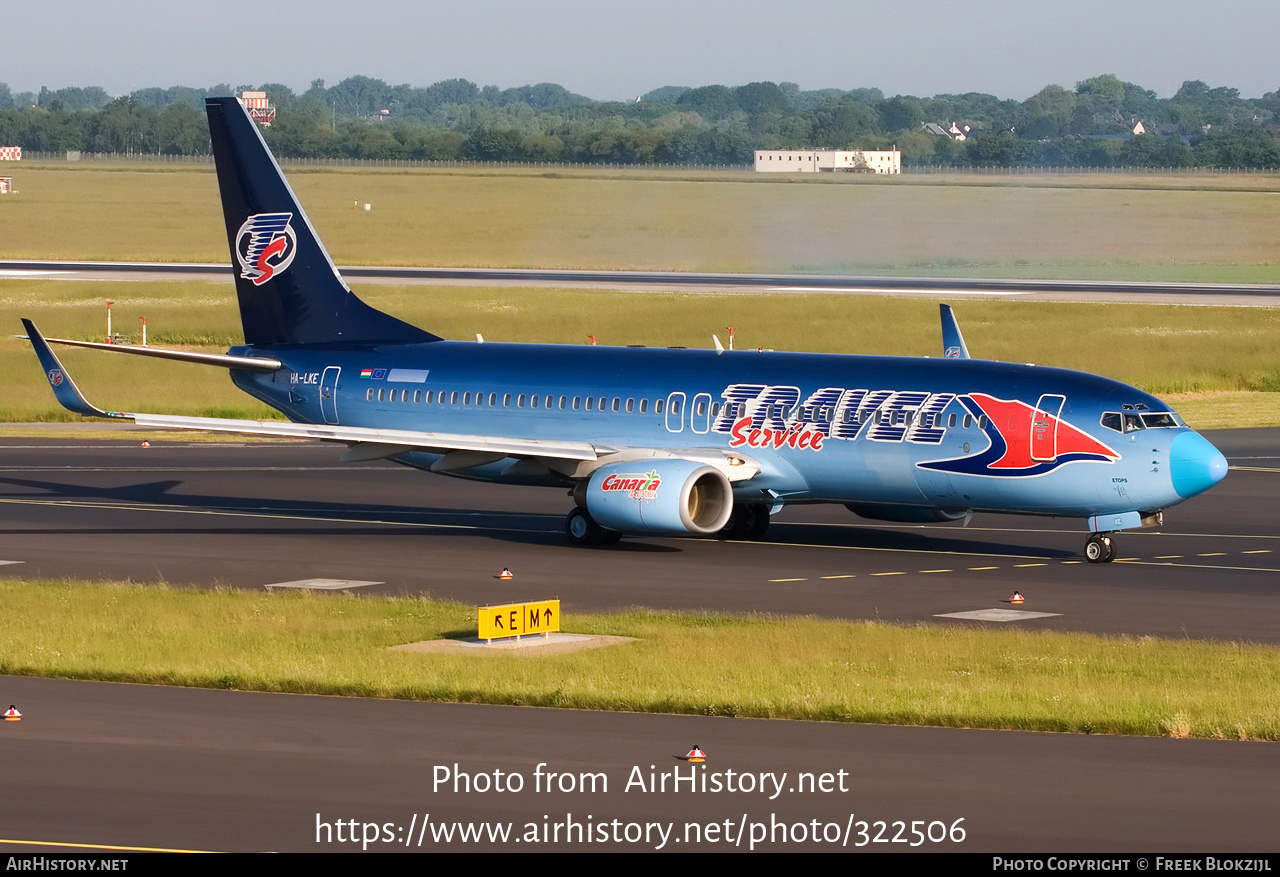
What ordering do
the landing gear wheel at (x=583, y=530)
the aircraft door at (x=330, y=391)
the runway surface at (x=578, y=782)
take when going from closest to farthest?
the runway surface at (x=578, y=782) → the landing gear wheel at (x=583, y=530) → the aircraft door at (x=330, y=391)

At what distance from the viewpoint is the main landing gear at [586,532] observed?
4188 centimetres

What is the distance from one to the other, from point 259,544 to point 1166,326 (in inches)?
2367

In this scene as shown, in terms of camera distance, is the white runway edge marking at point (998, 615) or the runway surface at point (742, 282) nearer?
the white runway edge marking at point (998, 615)

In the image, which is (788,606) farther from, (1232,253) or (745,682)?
(1232,253)

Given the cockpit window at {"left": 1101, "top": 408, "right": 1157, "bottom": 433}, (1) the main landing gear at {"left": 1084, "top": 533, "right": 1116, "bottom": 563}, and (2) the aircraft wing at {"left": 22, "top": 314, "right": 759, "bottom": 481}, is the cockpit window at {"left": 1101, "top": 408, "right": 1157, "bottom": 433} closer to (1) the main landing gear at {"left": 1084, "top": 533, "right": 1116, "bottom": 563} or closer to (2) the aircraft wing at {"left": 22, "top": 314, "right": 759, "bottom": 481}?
(1) the main landing gear at {"left": 1084, "top": 533, "right": 1116, "bottom": 563}

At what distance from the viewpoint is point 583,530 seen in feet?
138

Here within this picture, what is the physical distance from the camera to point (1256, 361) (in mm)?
83250

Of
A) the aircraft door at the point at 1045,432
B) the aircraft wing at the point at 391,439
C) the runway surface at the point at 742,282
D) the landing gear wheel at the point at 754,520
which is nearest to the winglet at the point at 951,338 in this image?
the landing gear wheel at the point at 754,520

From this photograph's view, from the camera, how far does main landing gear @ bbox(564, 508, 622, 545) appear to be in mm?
41875

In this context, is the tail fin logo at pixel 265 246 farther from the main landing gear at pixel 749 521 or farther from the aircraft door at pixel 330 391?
the main landing gear at pixel 749 521

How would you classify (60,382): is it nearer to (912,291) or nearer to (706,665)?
(706,665)

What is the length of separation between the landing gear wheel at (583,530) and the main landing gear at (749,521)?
3181 mm
